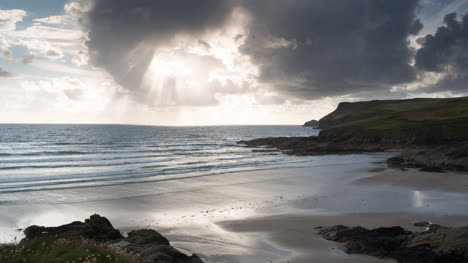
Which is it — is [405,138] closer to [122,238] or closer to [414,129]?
[414,129]

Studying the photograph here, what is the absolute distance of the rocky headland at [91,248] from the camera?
684cm

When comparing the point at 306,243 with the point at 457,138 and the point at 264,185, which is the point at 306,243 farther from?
the point at 457,138

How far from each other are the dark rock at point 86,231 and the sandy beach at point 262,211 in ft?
6.81

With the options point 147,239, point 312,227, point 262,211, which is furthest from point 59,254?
point 262,211

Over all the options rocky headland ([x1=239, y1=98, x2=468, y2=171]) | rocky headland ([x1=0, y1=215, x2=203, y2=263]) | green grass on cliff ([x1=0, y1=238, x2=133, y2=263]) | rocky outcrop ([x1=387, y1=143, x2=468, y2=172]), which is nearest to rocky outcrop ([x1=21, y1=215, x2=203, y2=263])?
rocky headland ([x1=0, y1=215, x2=203, y2=263])

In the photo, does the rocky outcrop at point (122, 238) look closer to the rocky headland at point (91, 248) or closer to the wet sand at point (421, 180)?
the rocky headland at point (91, 248)

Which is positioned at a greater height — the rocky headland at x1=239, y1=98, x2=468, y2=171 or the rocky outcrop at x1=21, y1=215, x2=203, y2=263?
the rocky headland at x1=239, y1=98, x2=468, y2=171

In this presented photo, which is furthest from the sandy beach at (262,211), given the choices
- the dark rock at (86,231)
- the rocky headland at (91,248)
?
the dark rock at (86,231)

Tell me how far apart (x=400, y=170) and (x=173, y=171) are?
23600 millimetres

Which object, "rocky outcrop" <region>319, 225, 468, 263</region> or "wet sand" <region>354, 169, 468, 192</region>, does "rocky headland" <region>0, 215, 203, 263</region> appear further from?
"wet sand" <region>354, 169, 468, 192</region>

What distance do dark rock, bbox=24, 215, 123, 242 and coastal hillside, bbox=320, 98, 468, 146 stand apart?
57312mm

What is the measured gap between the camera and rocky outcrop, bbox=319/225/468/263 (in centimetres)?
901

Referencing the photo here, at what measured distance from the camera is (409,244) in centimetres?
1025

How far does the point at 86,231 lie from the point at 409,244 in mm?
10949
